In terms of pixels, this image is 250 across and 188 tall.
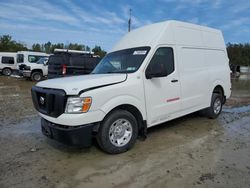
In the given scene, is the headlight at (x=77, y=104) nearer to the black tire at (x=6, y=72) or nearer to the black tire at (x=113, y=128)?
the black tire at (x=113, y=128)

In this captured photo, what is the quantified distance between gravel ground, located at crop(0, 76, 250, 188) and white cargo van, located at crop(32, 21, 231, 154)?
0.42m

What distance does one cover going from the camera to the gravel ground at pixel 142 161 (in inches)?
130

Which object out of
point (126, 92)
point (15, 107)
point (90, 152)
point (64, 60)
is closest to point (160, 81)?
point (126, 92)

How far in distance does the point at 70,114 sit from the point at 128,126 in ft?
4.02

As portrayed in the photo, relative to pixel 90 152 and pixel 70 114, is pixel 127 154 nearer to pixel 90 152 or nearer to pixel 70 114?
pixel 90 152

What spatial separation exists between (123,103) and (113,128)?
50cm

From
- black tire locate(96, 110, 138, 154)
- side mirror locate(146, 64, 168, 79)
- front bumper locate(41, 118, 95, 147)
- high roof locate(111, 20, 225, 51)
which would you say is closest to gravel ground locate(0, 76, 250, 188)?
black tire locate(96, 110, 138, 154)

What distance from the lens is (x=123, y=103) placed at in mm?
4160

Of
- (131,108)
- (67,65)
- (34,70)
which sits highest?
(34,70)

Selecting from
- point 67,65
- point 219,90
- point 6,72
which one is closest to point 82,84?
point 219,90

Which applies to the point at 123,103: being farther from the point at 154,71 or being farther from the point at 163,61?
the point at 163,61

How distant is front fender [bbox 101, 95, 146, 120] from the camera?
394 cm

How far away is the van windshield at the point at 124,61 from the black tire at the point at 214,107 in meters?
3.08

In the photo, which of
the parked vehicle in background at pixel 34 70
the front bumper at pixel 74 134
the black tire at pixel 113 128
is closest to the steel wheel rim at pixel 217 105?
the black tire at pixel 113 128
